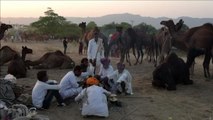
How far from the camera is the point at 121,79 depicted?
483 inches

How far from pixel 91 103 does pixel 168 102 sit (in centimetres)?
285

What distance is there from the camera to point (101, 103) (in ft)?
32.4

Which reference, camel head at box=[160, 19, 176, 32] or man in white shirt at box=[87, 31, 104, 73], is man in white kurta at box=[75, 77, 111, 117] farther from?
camel head at box=[160, 19, 176, 32]

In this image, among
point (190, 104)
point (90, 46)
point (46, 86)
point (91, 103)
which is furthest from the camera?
point (90, 46)

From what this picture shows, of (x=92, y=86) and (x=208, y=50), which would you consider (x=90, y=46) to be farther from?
(x=208, y=50)

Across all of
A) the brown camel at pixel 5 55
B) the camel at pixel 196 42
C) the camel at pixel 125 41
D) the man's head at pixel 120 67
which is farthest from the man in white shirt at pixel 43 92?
the camel at pixel 125 41

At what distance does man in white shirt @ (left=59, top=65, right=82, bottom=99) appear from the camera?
11.1m

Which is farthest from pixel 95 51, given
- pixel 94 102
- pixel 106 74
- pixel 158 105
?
pixel 94 102

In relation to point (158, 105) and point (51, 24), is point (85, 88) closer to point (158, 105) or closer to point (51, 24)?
point (158, 105)

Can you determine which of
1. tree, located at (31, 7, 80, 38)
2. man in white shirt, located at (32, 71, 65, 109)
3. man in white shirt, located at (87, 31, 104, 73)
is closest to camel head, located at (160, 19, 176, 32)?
man in white shirt, located at (87, 31, 104, 73)

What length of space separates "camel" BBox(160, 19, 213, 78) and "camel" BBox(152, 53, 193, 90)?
1347 mm

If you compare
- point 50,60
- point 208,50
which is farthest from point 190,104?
point 50,60

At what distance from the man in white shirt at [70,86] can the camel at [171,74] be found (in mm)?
3506

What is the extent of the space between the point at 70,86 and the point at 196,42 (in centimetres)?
678
